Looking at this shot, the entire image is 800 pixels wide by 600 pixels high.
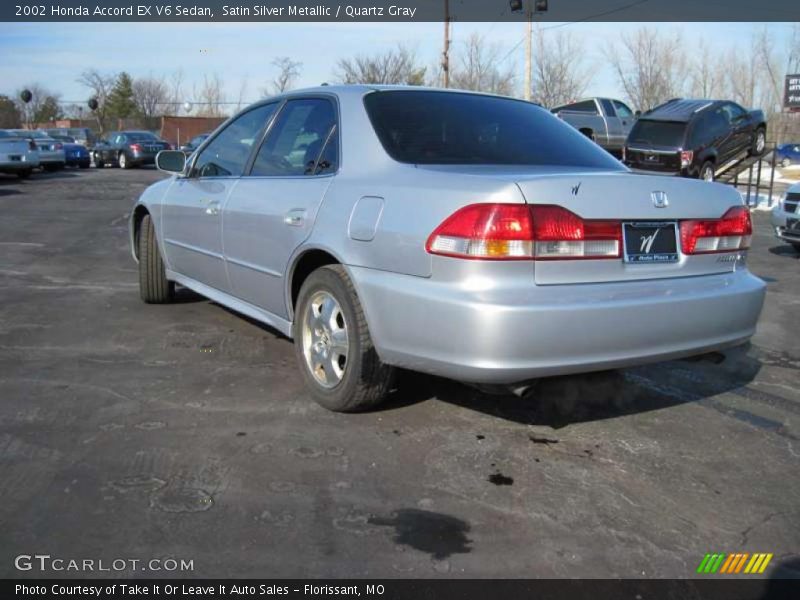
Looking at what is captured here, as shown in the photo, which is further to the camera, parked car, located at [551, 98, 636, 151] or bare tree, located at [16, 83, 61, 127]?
bare tree, located at [16, 83, 61, 127]

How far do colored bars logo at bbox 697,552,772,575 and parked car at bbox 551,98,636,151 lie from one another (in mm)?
18310

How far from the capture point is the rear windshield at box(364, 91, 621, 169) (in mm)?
3592

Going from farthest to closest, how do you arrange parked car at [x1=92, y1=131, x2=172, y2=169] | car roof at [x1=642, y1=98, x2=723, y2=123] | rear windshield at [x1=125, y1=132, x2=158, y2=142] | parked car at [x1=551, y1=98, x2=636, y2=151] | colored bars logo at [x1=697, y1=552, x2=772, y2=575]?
rear windshield at [x1=125, y1=132, x2=158, y2=142] < parked car at [x1=92, y1=131, x2=172, y2=169] < parked car at [x1=551, y1=98, x2=636, y2=151] < car roof at [x1=642, y1=98, x2=723, y2=123] < colored bars logo at [x1=697, y1=552, x2=772, y2=575]

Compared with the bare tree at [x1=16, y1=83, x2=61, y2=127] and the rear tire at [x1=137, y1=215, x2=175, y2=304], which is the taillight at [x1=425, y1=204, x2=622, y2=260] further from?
the bare tree at [x1=16, y1=83, x2=61, y2=127]

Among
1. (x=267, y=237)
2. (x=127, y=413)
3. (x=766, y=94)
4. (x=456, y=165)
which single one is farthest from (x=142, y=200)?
(x=766, y=94)

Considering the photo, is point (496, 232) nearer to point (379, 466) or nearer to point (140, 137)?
point (379, 466)

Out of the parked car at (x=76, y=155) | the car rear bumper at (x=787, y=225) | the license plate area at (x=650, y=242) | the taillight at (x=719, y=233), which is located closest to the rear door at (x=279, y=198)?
the license plate area at (x=650, y=242)

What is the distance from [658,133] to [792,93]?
10.5 m

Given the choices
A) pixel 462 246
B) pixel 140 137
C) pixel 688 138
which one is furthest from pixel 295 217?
pixel 140 137

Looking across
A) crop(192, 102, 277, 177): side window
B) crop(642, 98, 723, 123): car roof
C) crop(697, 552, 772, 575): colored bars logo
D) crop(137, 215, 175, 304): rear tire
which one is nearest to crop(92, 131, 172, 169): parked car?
crop(642, 98, 723, 123): car roof

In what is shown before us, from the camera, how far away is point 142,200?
19.5 feet

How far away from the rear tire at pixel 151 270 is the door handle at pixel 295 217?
91.0 inches
